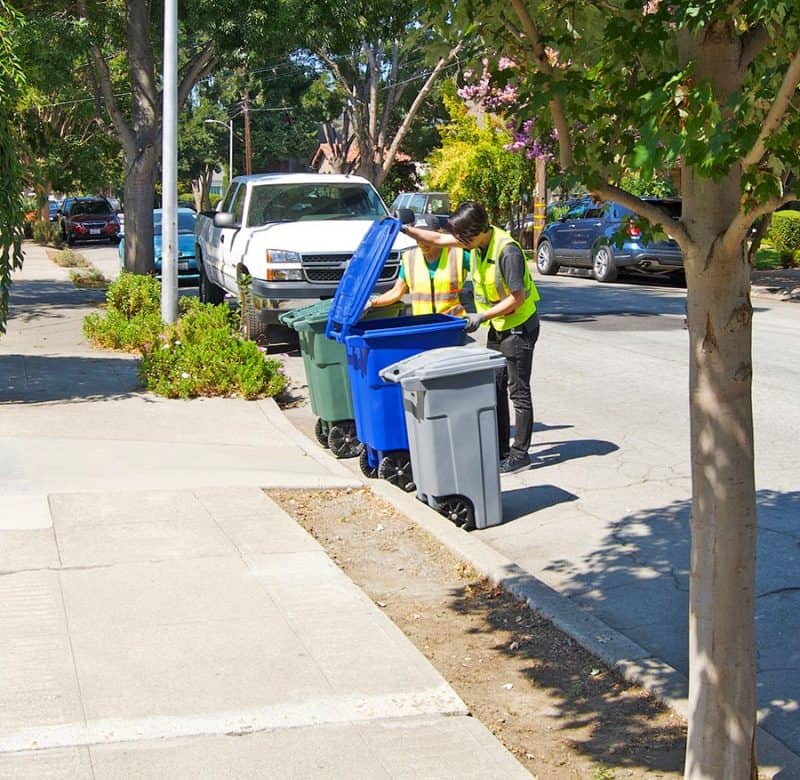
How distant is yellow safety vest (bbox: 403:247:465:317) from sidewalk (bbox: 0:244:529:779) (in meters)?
1.32

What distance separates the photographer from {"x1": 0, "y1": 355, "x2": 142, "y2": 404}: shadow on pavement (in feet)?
36.4

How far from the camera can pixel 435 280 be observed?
27.7 feet

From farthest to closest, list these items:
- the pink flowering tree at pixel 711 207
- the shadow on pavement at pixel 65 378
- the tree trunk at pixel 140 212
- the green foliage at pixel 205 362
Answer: the tree trunk at pixel 140 212, the green foliage at pixel 205 362, the shadow on pavement at pixel 65 378, the pink flowering tree at pixel 711 207

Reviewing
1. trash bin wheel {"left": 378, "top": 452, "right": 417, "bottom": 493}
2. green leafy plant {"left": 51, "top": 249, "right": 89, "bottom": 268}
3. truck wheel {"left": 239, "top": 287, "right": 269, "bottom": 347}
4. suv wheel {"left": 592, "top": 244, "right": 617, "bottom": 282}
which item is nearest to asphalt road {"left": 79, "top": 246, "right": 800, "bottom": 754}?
truck wheel {"left": 239, "top": 287, "right": 269, "bottom": 347}

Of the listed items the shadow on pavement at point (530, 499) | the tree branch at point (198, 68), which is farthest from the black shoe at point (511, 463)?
the tree branch at point (198, 68)

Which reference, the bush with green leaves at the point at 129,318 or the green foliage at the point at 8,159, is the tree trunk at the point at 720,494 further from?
the bush with green leaves at the point at 129,318

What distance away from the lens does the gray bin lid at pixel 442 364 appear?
701 cm

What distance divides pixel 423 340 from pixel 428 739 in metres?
3.90

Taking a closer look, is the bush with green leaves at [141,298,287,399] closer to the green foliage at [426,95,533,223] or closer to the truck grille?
the truck grille

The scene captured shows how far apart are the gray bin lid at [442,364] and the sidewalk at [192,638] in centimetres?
111

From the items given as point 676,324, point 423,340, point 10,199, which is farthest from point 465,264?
point 676,324

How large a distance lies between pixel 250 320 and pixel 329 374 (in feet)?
18.6

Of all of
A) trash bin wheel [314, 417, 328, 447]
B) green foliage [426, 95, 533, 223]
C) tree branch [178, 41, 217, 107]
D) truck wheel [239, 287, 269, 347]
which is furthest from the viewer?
green foliage [426, 95, 533, 223]

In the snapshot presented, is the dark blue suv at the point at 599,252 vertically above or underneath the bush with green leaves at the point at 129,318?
above
